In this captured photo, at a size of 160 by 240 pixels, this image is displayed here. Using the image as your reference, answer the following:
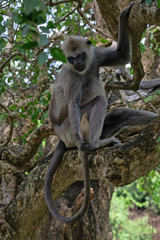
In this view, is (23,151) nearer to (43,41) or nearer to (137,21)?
(137,21)

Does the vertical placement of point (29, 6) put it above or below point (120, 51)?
below

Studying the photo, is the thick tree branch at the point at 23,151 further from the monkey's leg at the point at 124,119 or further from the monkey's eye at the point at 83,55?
the monkey's eye at the point at 83,55

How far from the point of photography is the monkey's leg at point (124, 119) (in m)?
3.68

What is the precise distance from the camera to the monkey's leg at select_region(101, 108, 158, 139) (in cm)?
368

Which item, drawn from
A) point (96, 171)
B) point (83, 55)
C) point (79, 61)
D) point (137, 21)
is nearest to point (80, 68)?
point (79, 61)

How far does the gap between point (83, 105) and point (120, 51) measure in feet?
2.87

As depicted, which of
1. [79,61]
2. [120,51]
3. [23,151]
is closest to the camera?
[120,51]

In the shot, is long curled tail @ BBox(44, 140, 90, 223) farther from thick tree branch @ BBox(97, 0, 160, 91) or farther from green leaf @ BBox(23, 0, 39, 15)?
Answer: green leaf @ BBox(23, 0, 39, 15)

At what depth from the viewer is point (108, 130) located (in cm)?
387

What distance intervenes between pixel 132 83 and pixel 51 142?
10.5 ft

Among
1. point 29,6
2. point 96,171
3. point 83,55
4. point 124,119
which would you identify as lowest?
point 96,171

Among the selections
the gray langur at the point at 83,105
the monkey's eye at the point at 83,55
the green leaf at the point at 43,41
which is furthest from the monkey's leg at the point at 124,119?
the green leaf at the point at 43,41

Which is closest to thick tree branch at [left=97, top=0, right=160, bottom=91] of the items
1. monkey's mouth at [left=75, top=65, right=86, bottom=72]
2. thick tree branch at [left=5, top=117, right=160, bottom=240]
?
monkey's mouth at [left=75, top=65, right=86, bottom=72]

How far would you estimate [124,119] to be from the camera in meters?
3.82
